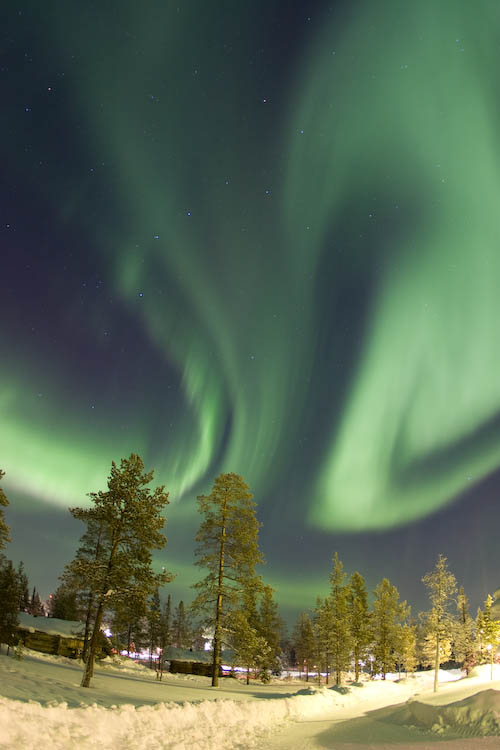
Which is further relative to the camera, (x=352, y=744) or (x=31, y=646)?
(x=31, y=646)

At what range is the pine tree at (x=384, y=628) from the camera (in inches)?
2280

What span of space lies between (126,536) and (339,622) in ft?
121

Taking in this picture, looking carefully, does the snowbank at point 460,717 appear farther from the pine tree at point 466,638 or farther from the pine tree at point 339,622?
the pine tree at point 466,638

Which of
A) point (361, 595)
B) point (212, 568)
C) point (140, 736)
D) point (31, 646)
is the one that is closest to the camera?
point (140, 736)

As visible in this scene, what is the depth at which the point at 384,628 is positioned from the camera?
58.3 m

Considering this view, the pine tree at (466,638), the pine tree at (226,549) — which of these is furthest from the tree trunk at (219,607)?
the pine tree at (466,638)

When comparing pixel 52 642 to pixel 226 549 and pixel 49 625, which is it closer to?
pixel 49 625

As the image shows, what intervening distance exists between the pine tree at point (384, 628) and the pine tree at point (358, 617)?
121 centimetres

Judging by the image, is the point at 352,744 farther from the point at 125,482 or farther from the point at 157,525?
the point at 125,482

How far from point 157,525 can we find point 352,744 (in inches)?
463

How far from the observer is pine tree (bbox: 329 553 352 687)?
162 ft

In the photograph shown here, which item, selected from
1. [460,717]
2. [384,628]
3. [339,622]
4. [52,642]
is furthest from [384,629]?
[460,717]

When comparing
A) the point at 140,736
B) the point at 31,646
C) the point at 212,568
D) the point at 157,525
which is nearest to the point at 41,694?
the point at 140,736

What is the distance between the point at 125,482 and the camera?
21812mm
